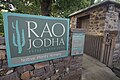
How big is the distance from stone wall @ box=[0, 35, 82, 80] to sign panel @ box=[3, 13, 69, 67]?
10cm

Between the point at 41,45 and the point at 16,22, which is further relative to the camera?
the point at 41,45

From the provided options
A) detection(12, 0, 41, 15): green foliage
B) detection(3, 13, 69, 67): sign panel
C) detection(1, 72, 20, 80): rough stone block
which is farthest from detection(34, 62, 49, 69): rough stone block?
detection(12, 0, 41, 15): green foliage

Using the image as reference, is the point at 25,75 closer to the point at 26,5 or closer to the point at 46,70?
the point at 46,70

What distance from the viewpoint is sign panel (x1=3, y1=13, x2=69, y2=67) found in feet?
4.96

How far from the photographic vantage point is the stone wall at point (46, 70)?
1529 mm

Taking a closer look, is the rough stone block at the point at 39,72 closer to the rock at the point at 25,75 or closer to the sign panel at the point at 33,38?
the rock at the point at 25,75

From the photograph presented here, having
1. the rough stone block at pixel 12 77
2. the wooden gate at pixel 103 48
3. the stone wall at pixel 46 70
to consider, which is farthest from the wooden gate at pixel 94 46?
the rough stone block at pixel 12 77

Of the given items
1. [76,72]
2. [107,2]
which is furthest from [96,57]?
[107,2]

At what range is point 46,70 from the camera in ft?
6.69

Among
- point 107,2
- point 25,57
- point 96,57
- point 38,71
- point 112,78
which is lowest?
point 112,78

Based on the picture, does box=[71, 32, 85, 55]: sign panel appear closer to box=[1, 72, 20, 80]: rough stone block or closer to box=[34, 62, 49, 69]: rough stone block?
box=[34, 62, 49, 69]: rough stone block

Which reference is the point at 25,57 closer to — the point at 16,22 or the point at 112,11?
the point at 16,22

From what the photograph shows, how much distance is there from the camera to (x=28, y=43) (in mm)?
1688

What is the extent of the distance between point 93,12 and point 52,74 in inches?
147
